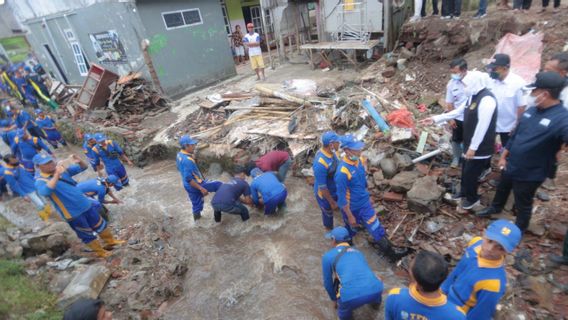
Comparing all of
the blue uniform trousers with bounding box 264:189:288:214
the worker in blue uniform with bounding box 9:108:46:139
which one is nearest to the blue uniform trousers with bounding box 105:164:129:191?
the blue uniform trousers with bounding box 264:189:288:214

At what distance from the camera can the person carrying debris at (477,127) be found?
11.7ft

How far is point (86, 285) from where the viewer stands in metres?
3.86

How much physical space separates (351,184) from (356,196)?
20 cm

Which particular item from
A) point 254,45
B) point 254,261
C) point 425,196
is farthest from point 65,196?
point 254,45

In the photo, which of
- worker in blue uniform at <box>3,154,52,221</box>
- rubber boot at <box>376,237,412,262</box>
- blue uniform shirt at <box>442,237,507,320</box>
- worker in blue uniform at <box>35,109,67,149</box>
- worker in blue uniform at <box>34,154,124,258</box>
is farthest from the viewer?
worker in blue uniform at <box>35,109,67,149</box>

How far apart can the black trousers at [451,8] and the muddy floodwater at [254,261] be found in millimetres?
6981

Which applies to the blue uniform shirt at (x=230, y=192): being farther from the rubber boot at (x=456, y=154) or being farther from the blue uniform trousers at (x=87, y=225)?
the rubber boot at (x=456, y=154)

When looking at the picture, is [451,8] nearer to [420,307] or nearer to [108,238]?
Answer: [420,307]

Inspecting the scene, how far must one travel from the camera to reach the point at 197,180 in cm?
554

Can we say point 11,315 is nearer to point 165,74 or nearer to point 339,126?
point 339,126

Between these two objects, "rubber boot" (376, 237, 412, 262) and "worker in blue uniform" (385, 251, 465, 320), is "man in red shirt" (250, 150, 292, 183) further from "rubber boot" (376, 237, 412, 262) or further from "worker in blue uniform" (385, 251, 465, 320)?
"worker in blue uniform" (385, 251, 465, 320)

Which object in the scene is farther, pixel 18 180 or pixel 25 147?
pixel 25 147

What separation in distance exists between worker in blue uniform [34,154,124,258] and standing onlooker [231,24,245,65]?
13258 millimetres

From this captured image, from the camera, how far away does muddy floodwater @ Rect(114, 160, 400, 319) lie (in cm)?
396
